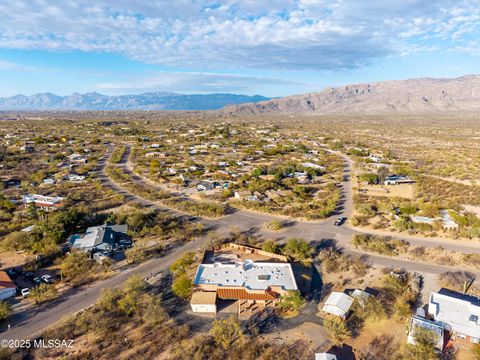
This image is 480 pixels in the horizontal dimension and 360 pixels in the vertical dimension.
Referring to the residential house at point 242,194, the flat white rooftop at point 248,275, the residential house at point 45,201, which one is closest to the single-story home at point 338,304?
the flat white rooftop at point 248,275

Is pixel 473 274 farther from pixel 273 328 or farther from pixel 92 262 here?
pixel 92 262

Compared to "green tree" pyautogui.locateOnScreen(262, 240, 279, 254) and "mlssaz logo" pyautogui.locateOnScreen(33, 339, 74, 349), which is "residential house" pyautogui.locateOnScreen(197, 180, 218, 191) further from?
"mlssaz logo" pyautogui.locateOnScreen(33, 339, 74, 349)

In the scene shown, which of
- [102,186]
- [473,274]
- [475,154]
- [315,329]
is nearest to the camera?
[315,329]

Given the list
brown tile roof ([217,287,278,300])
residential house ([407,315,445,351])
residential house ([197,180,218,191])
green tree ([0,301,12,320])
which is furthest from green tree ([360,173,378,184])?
green tree ([0,301,12,320])

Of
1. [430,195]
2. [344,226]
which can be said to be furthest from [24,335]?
[430,195]

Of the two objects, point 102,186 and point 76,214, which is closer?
point 76,214

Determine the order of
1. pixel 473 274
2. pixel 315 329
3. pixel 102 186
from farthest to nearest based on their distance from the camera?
pixel 102 186
pixel 473 274
pixel 315 329
